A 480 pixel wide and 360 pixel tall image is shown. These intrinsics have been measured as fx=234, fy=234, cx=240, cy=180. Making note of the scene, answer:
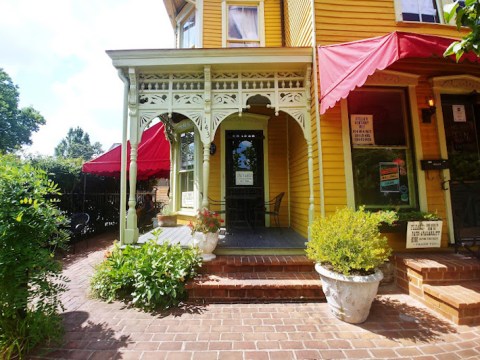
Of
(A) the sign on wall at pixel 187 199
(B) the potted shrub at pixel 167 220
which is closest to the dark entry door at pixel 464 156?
(A) the sign on wall at pixel 187 199

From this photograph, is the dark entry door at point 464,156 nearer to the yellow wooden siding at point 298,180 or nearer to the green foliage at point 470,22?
the yellow wooden siding at point 298,180

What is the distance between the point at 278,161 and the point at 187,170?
2.42 m

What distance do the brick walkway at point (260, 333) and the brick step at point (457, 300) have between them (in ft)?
0.30

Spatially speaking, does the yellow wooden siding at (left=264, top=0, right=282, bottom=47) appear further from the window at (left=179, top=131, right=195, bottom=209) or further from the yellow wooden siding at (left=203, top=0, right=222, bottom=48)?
the window at (left=179, top=131, right=195, bottom=209)

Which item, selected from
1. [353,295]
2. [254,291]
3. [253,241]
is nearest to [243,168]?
[253,241]

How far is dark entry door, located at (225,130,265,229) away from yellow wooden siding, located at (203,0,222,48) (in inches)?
98.7

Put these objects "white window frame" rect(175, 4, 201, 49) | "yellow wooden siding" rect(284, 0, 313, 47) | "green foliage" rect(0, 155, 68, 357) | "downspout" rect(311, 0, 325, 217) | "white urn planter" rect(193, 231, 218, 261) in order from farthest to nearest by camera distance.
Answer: "white window frame" rect(175, 4, 201, 49), "yellow wooden siding" rect(284, 0, 313, 47), "downspout" rect(311, 0, 325, 217), "white urn planter" rect(193, 231, 218, 261), "green foliage" rect(0, 155, 68, 357)

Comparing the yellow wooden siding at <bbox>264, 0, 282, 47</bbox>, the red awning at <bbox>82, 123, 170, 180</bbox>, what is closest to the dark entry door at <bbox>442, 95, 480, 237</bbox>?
the yellow wooden siding at <bbox>264, 0, 282, 47</bbox>

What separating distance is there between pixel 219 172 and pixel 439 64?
4.64m

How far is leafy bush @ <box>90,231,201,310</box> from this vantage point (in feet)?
9.71

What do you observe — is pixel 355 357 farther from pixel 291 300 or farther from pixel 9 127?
pixel 9 127

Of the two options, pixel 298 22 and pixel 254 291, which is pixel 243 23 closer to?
pixel 298 22

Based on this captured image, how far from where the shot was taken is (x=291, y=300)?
121 inches

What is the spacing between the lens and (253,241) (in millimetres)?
4375
